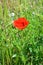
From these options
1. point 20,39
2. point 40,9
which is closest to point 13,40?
point 20,39

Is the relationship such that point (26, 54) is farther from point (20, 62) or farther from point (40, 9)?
point (40, 9)

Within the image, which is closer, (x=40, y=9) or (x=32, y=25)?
(x=32, y=25)

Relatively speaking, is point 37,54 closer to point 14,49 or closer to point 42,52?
point 42,52

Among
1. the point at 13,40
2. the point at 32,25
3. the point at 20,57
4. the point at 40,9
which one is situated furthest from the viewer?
the point at 40,9

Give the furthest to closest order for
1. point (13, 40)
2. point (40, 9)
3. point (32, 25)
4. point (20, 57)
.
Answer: point (40, 9)
point (32, 25)
point (13, 40)
point (20, 57)

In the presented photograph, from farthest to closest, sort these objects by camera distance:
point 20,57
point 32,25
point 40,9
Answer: point 40,9 → point 32,25 → point 20,57

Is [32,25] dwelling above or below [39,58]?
above

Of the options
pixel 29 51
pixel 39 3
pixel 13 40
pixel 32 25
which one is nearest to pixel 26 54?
pixel 29 51

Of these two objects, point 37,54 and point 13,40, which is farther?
point 13,40
